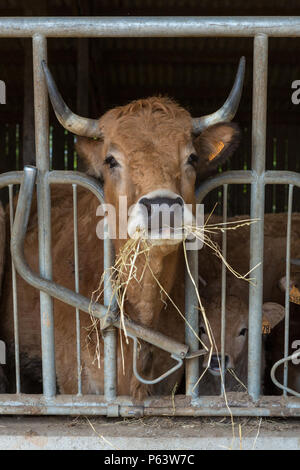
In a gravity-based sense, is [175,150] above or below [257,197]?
above

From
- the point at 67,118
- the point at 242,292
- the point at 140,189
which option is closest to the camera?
the point at 140,189

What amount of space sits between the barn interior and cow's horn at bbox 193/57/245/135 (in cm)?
559

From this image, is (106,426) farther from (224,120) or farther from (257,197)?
(224,120)

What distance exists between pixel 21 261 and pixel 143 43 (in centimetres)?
861

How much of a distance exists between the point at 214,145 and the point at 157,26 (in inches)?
35.9

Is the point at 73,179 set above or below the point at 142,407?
above

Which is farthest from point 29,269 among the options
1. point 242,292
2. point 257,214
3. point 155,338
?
point 242,292

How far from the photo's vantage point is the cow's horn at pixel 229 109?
3027 mm

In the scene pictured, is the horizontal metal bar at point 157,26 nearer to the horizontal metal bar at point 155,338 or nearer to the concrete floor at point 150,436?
the horizontal metal bar at point 155,338

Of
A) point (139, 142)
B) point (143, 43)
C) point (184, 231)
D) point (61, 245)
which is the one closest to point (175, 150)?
point (139, 142)

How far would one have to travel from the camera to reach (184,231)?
104 inches

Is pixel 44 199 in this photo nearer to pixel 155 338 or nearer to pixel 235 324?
pixel 155 338

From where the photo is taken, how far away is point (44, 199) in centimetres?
310

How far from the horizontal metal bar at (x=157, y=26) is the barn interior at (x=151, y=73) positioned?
555 centimetres
